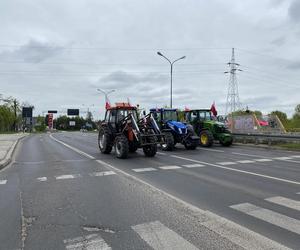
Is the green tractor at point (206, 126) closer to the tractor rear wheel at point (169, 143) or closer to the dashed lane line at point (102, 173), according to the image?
the tractor rear wheel at point (169, 143)

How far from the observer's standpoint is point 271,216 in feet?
22.7

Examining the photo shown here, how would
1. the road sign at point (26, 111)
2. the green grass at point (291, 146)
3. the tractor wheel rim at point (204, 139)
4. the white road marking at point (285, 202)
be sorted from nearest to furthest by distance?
the white road marking at point (285, 202) < the green grass at point (291, 146) < the tractor wheel rim at point (204, 139) < the road sign at point (26, 111)

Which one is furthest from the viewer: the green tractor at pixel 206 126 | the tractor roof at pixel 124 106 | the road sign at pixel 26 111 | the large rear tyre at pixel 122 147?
the road sign at pixel 26 111

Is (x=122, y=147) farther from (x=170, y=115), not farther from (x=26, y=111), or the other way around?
(x=26, y=111)

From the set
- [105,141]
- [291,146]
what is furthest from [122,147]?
[291,146]

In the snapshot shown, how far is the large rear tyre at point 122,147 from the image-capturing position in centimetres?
1738

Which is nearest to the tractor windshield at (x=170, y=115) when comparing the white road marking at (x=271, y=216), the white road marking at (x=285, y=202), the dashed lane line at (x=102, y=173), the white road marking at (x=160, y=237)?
the dashed lane line at (x=102, y=173)

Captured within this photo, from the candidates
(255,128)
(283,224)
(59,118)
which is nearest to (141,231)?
(283,224)

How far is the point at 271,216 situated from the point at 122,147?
11.0 metres

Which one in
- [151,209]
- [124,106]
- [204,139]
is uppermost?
[124,106]

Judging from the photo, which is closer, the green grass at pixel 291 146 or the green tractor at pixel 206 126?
the green grass at pixel 291 146

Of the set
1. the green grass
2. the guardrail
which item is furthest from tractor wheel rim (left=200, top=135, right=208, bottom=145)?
the green grass

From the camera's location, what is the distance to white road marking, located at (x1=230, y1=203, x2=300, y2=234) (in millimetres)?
6316

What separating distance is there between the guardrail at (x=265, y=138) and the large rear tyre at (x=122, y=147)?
11242 millimetres
